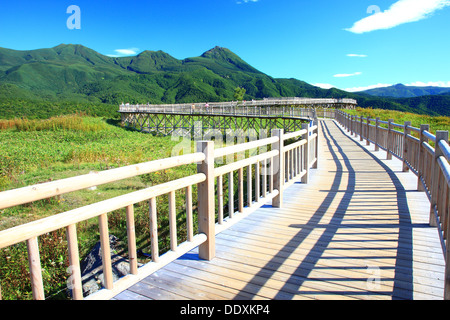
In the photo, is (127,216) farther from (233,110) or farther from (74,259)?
(233,110)

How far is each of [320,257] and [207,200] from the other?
1.31m

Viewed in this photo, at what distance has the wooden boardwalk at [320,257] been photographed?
2.84 m

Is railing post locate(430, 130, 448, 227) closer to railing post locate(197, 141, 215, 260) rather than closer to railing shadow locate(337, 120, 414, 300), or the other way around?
railing shadow locate(337, 120, 414, 300)

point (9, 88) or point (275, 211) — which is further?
point (9, 88)

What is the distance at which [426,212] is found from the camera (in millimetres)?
4980

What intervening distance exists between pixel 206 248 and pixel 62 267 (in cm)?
476

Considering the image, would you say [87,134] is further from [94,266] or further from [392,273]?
[392,273]

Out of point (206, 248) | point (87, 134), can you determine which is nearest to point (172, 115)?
point (87, 134)

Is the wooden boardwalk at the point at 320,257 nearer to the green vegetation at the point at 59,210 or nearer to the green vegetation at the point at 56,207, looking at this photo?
the green vegetation at the point at 56,207

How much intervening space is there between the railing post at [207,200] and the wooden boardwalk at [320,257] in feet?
0.47

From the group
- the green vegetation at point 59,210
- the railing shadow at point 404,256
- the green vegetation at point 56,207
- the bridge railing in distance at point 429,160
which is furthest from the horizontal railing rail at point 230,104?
the railing shadow at point 404,256

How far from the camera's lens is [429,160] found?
5203 millimetres

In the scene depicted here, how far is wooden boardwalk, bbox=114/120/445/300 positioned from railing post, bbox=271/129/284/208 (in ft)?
0.50

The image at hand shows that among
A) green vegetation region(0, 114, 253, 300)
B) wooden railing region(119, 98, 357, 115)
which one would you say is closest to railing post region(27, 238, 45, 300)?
green vegetation region(0, 114, 253, 300)
